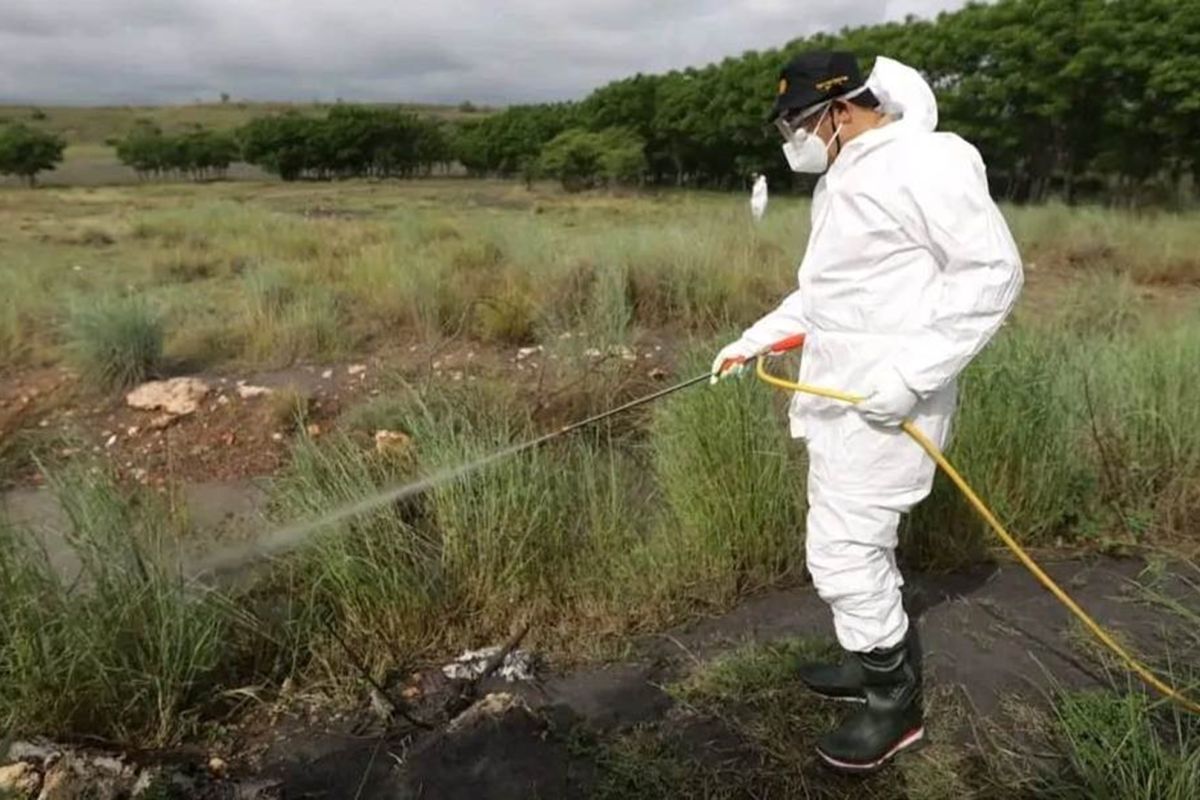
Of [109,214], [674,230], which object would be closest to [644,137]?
[109,214]

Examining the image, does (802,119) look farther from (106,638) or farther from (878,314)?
(106,638)

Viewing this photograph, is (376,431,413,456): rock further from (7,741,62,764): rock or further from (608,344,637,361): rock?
(7,741,62,764): rock

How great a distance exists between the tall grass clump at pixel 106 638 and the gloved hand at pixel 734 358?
5.61 feet

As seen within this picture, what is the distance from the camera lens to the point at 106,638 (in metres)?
2.51

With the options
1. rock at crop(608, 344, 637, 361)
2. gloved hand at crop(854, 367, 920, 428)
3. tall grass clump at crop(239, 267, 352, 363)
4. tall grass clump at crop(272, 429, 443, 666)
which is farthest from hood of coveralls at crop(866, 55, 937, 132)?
tall grass clump at crop(239, 267, 352, 363)

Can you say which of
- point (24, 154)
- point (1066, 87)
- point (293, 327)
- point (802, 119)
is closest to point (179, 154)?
point (24, 154)

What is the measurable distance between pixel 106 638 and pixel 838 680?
2073mm

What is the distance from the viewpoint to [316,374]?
7172 millimetres

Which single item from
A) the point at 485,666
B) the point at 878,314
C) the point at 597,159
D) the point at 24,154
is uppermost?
the point at 597,159

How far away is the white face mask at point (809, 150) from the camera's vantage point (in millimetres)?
2250

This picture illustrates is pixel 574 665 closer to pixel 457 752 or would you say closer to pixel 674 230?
pixel 457 752

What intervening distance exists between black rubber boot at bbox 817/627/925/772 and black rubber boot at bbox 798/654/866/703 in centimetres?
13

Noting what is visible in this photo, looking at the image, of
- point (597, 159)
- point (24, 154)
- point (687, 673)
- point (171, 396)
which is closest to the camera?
point (687, 673)

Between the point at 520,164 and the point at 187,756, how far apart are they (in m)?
52.6
